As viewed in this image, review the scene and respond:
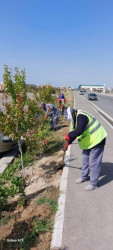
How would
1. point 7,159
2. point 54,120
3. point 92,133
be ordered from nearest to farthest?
1. point 92,133
2. point 7,159
3. point 54,120

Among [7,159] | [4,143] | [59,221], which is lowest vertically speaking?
[7,159]

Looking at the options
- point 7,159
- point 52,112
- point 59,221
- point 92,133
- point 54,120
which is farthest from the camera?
point 54,120

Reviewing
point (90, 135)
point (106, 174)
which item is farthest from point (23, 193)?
point (106, 174)

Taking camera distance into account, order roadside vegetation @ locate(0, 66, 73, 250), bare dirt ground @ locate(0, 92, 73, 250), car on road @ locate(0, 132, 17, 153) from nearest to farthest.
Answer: bare dirt ground @ locate(0, 92, 73, 250), roadside vegetation @ locate(0, 66, 73, 250), car on road @ locate(0, 132, 17, 153)

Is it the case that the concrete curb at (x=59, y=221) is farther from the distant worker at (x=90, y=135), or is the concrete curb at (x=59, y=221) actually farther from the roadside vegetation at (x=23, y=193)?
the distant worker at (x=90, y=135)

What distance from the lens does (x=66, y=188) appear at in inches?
150

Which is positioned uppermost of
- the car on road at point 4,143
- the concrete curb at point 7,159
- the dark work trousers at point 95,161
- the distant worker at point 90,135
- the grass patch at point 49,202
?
the distant worker at point 90,135

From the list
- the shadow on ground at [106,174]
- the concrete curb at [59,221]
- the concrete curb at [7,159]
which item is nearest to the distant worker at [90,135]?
the shadow on ground at [106,174]

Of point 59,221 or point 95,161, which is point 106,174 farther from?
point 59,221

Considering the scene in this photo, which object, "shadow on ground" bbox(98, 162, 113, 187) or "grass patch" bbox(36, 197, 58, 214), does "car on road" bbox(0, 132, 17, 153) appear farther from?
"shadow on ground" bbox(98, 162, 113, 187)

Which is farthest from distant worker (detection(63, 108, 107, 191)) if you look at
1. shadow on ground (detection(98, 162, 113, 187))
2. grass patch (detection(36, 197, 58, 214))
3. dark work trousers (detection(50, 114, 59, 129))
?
dark work trousers (detection(50, 114, 59, 129))

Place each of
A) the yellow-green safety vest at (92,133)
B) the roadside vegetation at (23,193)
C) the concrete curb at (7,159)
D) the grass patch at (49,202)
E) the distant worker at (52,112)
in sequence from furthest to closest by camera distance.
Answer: the distant worker at (52,112), the concrete curb at (7,159), the yellow-green safety vest at (92,133), the grass patch at (49,202), the roadside vegetation at (23,193)

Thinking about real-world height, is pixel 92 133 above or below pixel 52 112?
above

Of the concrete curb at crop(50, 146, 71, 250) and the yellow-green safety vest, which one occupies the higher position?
the yellow-green safety vest
